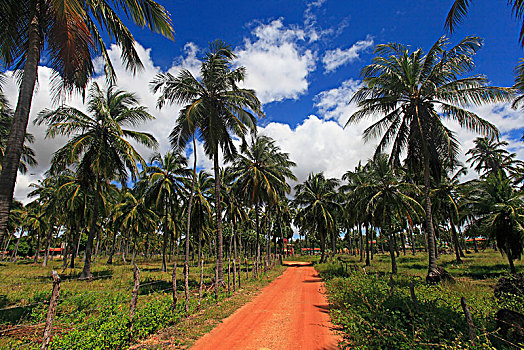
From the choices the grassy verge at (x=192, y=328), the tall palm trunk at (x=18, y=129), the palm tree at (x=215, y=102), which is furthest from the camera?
the palm tree at (x=215, y=102)

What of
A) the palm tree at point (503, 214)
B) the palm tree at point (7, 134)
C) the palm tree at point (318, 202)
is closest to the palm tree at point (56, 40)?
the palm tree at point (7, 134)

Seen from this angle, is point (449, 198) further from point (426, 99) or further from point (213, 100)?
point (213, 100)

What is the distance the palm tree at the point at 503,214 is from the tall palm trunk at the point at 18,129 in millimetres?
23167

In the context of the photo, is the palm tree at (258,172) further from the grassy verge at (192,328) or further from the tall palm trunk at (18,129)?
the tall palm trunk at (18,129)

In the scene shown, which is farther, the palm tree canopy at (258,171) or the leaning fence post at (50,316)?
the palm tree canopy at (258,171)

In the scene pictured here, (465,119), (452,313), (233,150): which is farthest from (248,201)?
(452,313)

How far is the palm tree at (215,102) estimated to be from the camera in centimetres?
1498

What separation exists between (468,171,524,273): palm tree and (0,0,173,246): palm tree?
70.8 feet

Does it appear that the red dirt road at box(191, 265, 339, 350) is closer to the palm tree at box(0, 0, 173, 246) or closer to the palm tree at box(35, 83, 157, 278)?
the palm tree at box(0, 0, 173, 246)

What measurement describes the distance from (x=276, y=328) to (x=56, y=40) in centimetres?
957

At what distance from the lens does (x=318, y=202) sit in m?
31.5

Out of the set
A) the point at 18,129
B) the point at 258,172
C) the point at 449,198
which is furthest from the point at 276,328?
the point at 449,198

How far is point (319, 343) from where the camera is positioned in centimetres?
672

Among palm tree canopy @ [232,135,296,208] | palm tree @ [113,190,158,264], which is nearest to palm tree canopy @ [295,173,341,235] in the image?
palm tree canopy @ [232,135,296,208]
